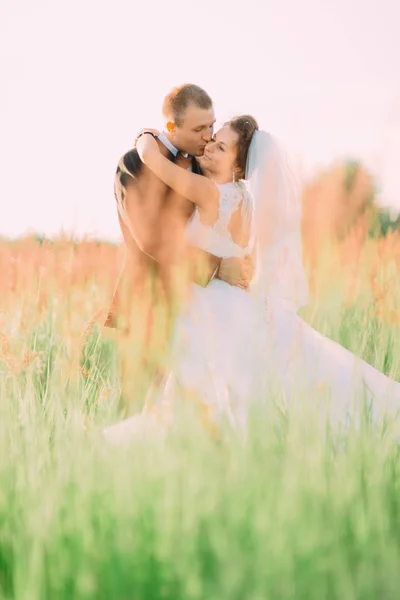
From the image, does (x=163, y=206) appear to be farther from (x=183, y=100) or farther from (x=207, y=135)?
(x=183, y=100)

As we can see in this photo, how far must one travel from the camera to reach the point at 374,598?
4.82ft

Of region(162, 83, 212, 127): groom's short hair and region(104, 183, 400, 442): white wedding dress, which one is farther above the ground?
region(162, 83, 212, 127): groom's short hair

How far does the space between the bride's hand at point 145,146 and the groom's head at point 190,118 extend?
0.14m

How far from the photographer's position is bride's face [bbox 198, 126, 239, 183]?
3197 mm

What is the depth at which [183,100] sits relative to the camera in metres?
3.34

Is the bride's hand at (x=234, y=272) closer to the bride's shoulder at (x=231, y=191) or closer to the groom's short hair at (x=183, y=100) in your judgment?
the bride's shoulder at (x=231, y=191)

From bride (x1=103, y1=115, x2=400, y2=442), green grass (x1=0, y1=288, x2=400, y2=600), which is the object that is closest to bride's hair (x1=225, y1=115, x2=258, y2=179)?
bride (x1=103, y1=115, x2=400, y2=442)

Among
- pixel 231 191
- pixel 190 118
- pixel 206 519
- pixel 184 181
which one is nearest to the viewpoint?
pixel 206 519

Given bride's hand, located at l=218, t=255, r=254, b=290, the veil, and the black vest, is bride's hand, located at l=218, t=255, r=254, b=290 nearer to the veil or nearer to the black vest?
the veil

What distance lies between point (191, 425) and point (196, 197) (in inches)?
59.2

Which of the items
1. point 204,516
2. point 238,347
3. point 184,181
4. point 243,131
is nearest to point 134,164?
point 184,181

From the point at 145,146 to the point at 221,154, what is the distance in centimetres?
36

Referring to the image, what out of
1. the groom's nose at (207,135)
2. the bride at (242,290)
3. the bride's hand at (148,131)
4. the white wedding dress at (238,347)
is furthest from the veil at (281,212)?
the bride's hand at (148,131)

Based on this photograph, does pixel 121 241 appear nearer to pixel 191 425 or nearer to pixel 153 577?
pixel 191 425
